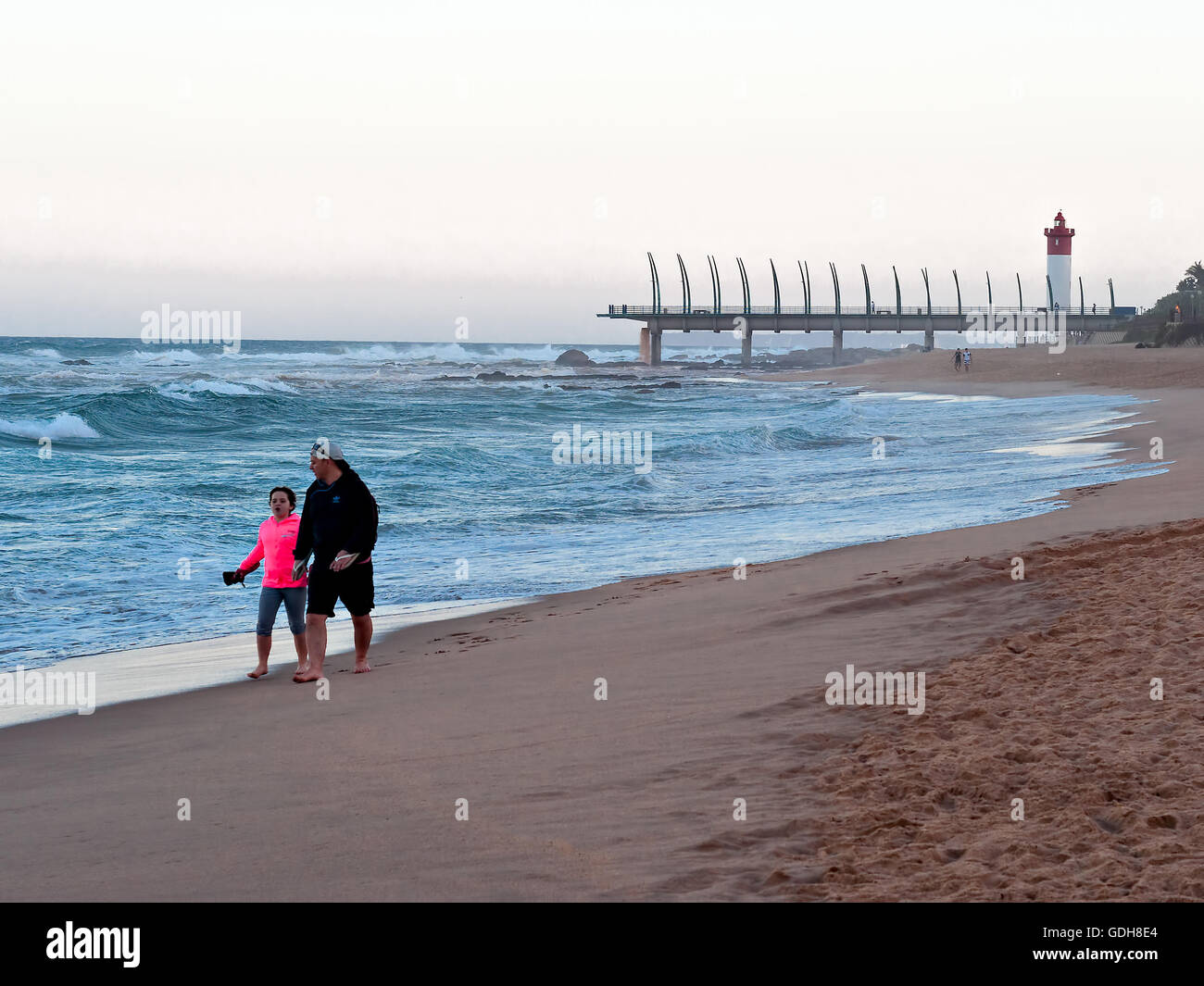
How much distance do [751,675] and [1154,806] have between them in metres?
2.67

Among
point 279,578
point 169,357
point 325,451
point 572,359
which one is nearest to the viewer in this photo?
point 325,451

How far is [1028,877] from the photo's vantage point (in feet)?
12.2

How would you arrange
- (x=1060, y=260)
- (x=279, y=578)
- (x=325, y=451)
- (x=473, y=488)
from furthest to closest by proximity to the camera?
(x=1060, y=260) → (x=473, y=488) → (x=279, y=578) → (x=325, y=451)

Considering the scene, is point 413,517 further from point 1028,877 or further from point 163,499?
point 1028,877

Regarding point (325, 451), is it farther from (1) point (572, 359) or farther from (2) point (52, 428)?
(1) point (572, 359)

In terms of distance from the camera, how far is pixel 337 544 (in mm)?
8000

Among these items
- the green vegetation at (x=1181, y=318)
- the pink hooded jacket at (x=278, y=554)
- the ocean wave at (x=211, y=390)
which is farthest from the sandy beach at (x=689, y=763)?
the green vegetation at (x=1181, y=318)

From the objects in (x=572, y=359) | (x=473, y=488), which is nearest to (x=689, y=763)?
(x=473, y=488)

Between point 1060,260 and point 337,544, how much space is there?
90.3 m

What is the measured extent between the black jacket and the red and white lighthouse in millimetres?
89179

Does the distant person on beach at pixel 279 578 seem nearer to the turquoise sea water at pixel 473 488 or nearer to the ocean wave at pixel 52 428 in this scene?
the turquoise sea water at pixel 473 488

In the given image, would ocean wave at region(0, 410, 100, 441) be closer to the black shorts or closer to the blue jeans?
the blue jeans
